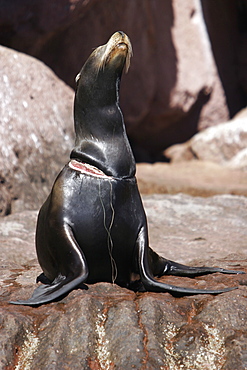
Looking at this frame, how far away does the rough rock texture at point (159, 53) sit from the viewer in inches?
345

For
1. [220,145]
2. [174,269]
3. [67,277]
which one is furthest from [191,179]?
[67,277]

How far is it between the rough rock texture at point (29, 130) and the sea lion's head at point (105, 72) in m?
2.65

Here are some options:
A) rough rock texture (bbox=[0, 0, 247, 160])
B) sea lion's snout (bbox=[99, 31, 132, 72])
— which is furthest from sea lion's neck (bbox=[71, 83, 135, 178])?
rough rock texture (bbox=[0, 0, 247, 160])

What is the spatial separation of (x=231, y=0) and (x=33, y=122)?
8.92 metres

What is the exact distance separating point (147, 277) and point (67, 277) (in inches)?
17.0

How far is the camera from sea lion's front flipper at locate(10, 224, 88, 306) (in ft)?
9.82

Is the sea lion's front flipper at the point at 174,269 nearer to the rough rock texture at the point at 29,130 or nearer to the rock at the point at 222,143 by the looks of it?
the rough rock texture at the point at 29,130

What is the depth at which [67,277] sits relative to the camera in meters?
3.17

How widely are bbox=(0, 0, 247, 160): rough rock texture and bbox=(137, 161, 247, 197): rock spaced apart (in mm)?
1198

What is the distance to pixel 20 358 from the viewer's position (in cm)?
271

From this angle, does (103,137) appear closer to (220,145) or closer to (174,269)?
(174,269)

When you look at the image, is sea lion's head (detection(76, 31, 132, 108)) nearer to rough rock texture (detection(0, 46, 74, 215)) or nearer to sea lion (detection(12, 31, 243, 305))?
sea lion (detection(12, 31, 243, 305))

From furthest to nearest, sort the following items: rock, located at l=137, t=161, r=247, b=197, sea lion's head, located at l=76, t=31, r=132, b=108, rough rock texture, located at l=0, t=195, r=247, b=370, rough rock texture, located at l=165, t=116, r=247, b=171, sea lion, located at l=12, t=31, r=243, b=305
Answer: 1. rough rock texture, located at l=165, t=116, r=247, b=171
2. rock, located at l=137, t=161, r=247, b=197
3. sea lion's head, located at l=76, t=31, r=132, b=108
4. sea lion, located at l=12, t=31, r=243, b=305
5. rough rock texture, located at l=0, t=195, r=247, b=370

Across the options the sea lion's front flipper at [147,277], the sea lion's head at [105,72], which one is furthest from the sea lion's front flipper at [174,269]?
the sea lion's head at [105,72]
